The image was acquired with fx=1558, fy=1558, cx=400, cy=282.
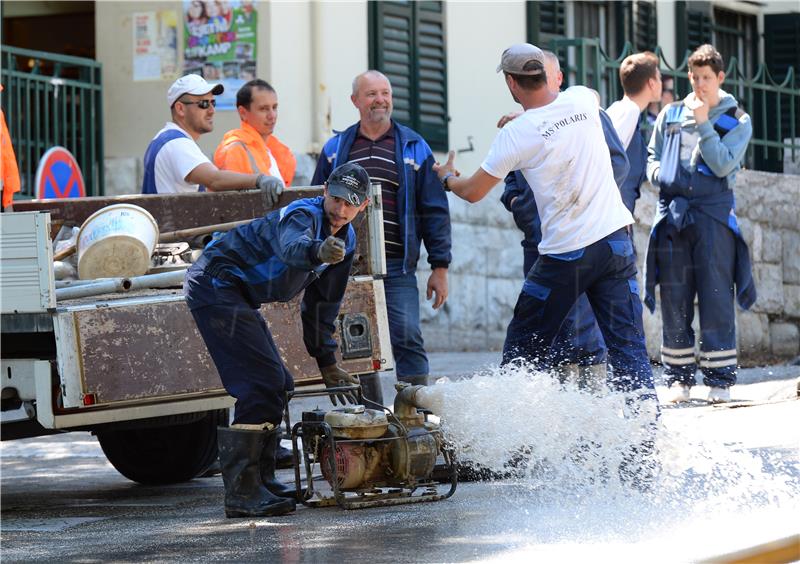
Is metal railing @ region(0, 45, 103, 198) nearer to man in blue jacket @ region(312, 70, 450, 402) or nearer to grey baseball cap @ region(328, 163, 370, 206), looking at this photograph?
man in blue jacket @ region(312, 70, 450, 402)

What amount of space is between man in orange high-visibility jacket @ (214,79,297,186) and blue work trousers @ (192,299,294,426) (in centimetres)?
224

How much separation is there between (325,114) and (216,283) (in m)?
7.52

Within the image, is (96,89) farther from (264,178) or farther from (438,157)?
(264,178)

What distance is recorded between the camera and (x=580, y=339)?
809 centimetres

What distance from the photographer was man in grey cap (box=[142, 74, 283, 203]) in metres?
8.32

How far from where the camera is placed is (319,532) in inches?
239

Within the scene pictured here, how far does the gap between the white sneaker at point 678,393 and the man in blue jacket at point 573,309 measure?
6.99 feet

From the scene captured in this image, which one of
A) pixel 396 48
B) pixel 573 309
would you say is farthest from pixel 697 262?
pixel 396 48

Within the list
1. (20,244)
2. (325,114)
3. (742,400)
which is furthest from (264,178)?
(325,114)

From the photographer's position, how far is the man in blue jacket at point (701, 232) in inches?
394

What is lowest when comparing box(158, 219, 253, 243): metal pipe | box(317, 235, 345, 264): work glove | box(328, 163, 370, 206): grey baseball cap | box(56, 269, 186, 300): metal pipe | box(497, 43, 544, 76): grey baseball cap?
box(56, 269, 186, 300): metal pipe

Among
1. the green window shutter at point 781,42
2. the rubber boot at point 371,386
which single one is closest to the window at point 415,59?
the green window shutter at point 781,42

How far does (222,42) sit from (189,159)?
A: 545cm

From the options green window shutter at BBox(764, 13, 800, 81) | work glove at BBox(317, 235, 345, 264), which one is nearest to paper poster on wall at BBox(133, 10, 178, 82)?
green window shutter at BBox(764, 13, 800, 81)
